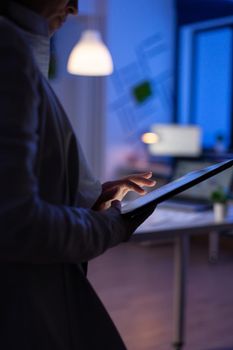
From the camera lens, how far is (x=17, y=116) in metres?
0.80

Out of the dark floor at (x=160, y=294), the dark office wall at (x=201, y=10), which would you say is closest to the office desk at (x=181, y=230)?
the dark floor at (x=160, y=294)

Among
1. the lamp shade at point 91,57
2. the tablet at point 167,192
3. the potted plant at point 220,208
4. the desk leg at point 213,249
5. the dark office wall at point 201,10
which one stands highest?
the dark office wall at point 201,10

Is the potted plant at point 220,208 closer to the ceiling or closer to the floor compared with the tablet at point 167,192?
closer to the floor

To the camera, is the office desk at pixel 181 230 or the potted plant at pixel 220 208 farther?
the potted plant at pixel 220 208

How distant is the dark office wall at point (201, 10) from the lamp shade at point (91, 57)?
108 inches

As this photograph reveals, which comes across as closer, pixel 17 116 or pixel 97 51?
pixel 17 116

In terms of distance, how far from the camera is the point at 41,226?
812 mm

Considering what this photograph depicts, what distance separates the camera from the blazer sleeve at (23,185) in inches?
31.1

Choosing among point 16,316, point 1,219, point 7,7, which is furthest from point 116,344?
point 7,7

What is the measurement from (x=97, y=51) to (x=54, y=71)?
2.15 meters

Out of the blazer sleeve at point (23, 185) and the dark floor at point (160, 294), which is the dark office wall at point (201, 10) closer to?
the dark floor at point (160, 294)

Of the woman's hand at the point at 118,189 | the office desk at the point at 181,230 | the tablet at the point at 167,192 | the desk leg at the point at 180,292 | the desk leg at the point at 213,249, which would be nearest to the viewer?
the tablet at the point at 167,192

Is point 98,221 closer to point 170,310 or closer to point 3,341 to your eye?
point 3,341

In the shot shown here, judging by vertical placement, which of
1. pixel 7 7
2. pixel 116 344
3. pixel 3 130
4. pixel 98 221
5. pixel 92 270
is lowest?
pixel 92 270
